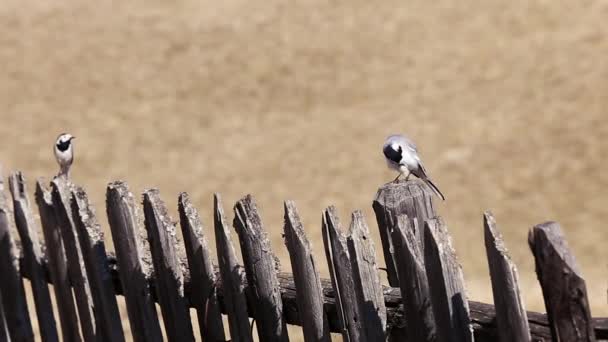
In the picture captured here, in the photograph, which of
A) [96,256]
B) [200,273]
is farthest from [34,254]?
[200,273]

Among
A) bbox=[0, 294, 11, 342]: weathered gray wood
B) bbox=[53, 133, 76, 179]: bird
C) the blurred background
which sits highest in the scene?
the blurred background

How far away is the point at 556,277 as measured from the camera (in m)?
2.17

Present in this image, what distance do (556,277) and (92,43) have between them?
64.8 feet

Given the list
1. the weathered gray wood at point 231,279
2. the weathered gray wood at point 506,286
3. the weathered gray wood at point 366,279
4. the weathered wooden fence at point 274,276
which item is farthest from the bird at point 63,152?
the weathered gray wood at point 506,286

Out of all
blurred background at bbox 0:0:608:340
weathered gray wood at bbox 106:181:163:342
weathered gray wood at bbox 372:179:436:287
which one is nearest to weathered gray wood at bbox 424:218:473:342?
weathered gray wood at bbox 372:179:436:287

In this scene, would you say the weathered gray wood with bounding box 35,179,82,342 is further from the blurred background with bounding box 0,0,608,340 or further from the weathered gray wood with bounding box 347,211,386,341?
the blurred background with bounding box 0,0,608,340

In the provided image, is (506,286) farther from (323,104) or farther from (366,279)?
(323,104)

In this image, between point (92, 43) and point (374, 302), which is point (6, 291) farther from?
point (92, 43)

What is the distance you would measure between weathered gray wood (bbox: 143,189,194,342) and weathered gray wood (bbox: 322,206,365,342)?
80cm

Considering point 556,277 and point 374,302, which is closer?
point 556,277

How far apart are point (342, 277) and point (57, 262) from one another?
74.6 inches

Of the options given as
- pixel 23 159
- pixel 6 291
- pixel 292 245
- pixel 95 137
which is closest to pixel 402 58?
pixel 95 137

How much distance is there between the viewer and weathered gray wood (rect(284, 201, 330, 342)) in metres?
2.99

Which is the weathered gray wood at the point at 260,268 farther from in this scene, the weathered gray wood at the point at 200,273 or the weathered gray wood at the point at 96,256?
the weathered gray wood at the point at 96,256
